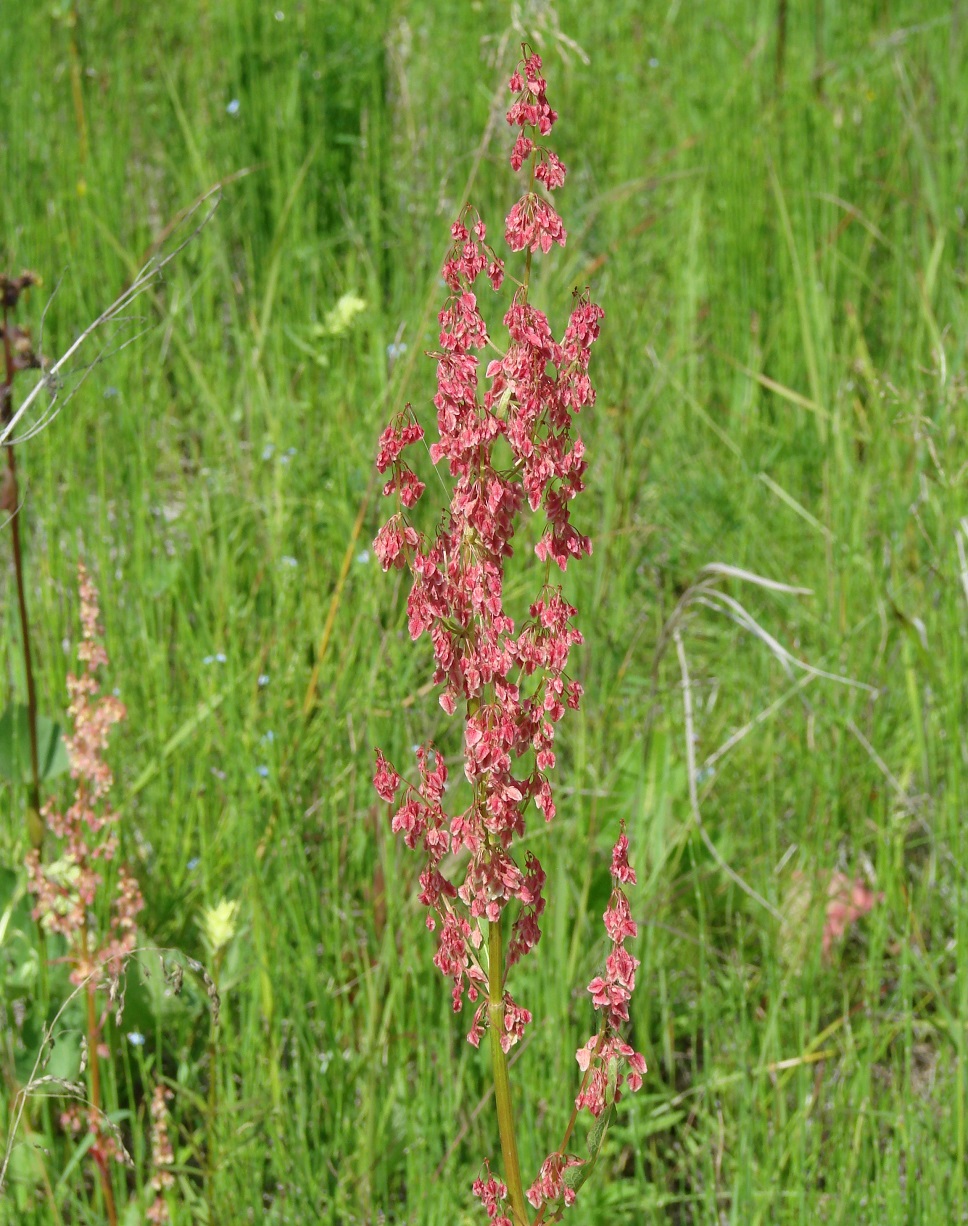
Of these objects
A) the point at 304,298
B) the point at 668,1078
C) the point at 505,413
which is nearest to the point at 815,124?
the point at 304,298

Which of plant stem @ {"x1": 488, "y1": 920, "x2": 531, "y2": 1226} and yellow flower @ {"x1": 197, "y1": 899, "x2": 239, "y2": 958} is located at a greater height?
plant stem @ {"x1": 488, "y1": 920, "x2": 531, "y2": 1226}

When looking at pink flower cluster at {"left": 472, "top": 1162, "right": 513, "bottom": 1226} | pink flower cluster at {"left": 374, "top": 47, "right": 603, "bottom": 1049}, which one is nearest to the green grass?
pink flower cluster at {"left": 472, "top": 1162, "right": 513, "bottom": 1226}

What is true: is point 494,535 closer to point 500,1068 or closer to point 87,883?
point 500,1068

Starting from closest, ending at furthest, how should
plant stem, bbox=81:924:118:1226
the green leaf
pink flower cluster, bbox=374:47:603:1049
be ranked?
1. pink flower cluster, bbox=374:47:603:1049
2. plant stem, bbox=81:924:118:1226
3. the green leaf

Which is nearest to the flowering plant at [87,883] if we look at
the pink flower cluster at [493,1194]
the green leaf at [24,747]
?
the green leaf at [24,747]

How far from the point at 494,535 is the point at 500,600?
0.05 m

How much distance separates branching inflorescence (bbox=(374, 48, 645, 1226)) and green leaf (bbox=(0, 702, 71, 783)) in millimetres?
974

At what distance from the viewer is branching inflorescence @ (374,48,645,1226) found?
0.89 metres

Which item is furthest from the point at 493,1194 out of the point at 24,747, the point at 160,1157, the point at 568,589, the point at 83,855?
the point at 568,589

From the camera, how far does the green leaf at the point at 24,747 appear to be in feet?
5.93

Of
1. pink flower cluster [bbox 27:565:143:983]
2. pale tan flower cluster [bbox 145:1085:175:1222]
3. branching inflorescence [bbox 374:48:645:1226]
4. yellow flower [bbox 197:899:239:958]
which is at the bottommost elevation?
pale tan flower cluster [bbox 145:1085:175:1222]

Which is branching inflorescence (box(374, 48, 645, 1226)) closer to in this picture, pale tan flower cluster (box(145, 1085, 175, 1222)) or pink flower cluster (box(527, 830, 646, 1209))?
pink flower cluster (box(527, 830, 646, 1209))

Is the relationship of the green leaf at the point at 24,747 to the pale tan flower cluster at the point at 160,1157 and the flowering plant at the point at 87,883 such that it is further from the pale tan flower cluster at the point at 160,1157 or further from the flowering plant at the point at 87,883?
the pale tan flower cluster at the point at 160,1157

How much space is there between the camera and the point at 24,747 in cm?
184
